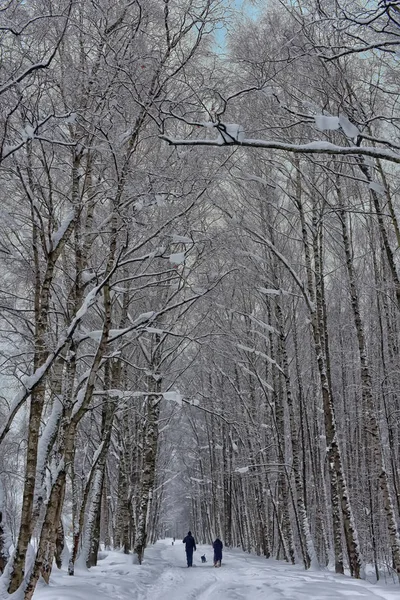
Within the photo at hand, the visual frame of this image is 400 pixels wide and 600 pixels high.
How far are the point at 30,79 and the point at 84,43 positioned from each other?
170 cm

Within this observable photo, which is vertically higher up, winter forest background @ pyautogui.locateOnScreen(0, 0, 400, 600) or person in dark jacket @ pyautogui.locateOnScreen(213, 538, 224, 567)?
winter forest background @ pyautogui.locateOnScreen(0, 0, 400, 600)

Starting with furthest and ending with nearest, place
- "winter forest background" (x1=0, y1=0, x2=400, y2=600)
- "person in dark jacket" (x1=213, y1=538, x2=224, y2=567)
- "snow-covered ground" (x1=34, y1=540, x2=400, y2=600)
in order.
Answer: "person in dark jacket" (x1=213, y1=538, x2=224, y2=567) < "snow-covered ground" (x1=34, y1=540, x2=400, y2=600) < "winter forest background" (x1=0, y1=0, x2=400, y2=600)

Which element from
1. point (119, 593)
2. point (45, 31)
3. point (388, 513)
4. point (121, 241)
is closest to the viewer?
point (45, 31)

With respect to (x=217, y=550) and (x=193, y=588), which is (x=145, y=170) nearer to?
(x=193, y=588)

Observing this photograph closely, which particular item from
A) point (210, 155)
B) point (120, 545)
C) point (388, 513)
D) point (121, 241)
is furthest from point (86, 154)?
point (120, 545)

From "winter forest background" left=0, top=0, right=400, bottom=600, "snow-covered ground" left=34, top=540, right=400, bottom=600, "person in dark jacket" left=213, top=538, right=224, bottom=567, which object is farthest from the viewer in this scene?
"person in dark jacket" left=213, top=538, right=224, bottom=567

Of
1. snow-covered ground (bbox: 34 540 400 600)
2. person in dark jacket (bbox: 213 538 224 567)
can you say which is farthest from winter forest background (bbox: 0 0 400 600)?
person in dark jacket (bbox: 213 538 224 567)

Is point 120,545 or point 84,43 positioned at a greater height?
point 84,43

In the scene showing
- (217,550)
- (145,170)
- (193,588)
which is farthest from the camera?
(217,550)

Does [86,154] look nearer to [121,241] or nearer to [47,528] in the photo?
[121,241]

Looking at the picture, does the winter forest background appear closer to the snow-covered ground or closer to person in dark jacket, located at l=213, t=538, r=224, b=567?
the snow-covered ground

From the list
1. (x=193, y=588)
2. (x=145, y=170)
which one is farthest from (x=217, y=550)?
(x=145, y=170)

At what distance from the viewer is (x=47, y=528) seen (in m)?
5.45

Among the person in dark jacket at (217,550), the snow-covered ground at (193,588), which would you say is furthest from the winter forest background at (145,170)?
the person in dark jacket at (217,550)
